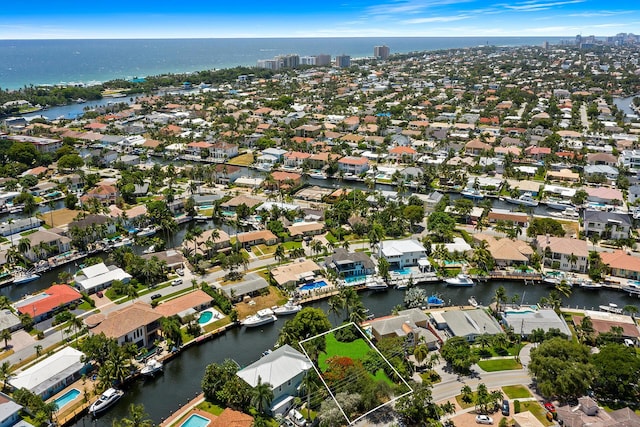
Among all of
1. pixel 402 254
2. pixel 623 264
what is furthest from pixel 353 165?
pixel 623 264

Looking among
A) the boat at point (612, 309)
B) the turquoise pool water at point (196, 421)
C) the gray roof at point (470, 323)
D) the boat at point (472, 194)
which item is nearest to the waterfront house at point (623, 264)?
the boat at point (612, 309)

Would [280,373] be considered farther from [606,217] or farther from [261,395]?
[606,217]

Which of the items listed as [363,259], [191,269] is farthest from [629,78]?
[191,269]

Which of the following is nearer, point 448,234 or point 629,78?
point 448,234

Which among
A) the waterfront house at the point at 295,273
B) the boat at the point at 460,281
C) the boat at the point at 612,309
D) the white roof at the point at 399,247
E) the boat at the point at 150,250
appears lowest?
the boat at the point at 612,309

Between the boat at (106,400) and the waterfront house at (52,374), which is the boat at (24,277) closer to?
the waterfront house at (52,374)

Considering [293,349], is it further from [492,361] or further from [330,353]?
[492,361]
